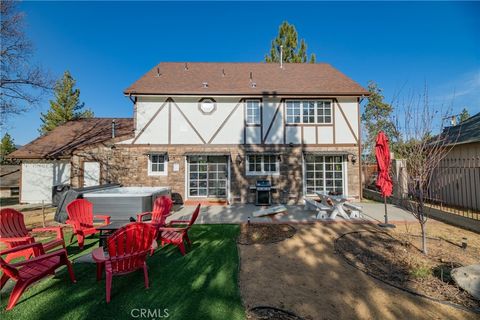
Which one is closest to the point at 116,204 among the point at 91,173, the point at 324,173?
the point at 91,173

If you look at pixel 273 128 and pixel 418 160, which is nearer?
pixel 418 160

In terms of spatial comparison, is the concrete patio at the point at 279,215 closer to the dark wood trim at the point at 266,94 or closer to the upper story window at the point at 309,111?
the upper story window at the point at 309,111

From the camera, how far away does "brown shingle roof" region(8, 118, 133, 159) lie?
12.3 m

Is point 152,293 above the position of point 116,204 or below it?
below

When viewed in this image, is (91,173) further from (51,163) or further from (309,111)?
(309,111)

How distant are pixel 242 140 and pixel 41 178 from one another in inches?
471

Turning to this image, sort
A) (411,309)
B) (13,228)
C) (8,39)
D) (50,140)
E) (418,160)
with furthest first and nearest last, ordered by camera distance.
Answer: (50,140), (8,39), (418,160), (13,228), (411,309)

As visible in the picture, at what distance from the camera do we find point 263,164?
451 inches

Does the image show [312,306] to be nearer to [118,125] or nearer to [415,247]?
[415,247]

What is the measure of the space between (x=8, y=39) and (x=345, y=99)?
15.8 meters

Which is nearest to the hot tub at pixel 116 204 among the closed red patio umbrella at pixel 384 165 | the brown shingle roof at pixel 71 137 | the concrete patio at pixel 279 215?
the concrete patio at pixel 279 215

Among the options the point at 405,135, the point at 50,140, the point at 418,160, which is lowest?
the point at 418,160

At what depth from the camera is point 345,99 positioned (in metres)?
11.7

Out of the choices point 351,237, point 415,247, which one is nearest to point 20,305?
point 351,237
